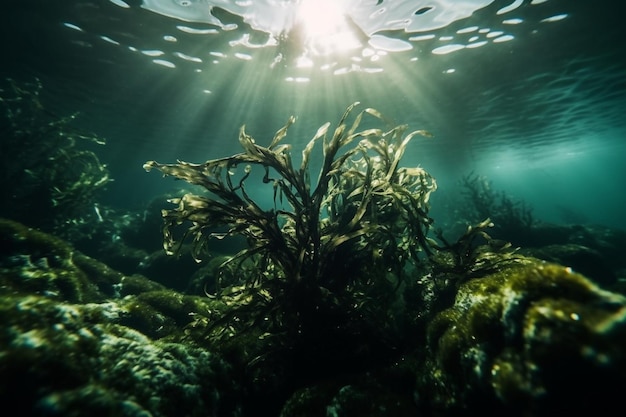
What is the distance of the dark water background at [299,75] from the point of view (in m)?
10.2

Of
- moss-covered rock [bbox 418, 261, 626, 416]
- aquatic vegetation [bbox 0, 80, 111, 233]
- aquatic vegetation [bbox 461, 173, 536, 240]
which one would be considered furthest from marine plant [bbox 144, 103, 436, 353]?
aquatic vegetation [bbox 461, 173, 536, 240]

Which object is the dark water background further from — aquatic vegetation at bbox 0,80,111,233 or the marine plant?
the marine plant

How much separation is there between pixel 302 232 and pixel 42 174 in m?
12.3

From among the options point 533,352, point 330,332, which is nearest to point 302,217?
point 330,332

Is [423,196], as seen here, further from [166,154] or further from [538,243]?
[166,154]

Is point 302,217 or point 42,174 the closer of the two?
point 302,217

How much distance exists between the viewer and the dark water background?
33.3ft

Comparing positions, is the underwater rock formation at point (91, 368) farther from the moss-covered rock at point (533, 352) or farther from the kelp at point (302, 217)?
the moss-covered rock at point (533, 352)

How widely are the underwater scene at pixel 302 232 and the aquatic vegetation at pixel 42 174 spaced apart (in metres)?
0.08

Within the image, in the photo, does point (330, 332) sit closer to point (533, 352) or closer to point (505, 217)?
point (533, 352)

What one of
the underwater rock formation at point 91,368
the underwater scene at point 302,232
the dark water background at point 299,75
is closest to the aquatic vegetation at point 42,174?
the underwater scene at point 302,232

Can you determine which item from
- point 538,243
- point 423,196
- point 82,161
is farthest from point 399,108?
point 82,161

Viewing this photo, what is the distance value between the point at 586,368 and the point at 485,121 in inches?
946

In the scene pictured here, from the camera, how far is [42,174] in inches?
423
